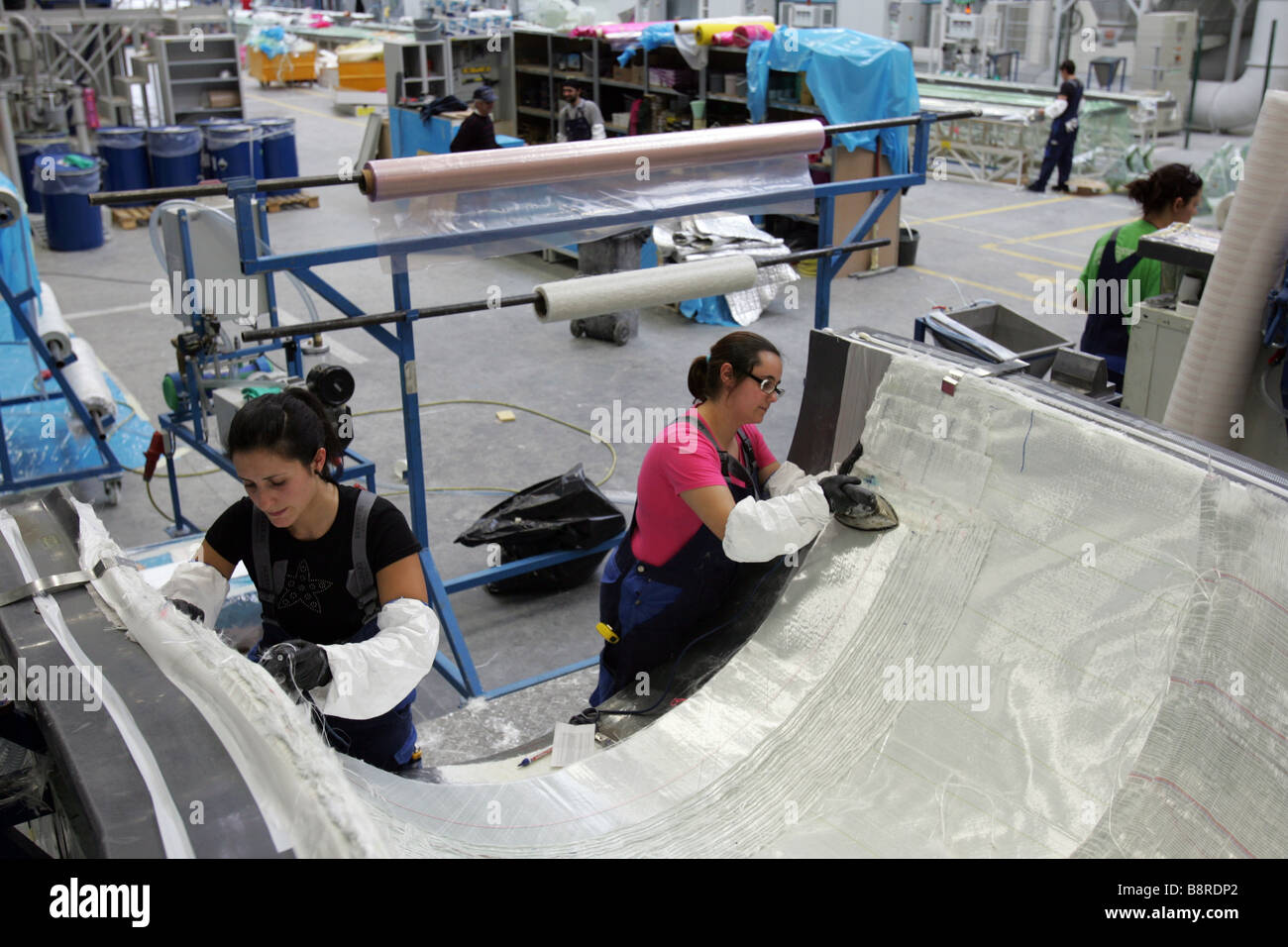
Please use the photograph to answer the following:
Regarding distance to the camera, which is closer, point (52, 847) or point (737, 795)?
point (52, 847)

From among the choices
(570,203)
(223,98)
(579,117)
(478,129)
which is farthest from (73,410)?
(223,98)

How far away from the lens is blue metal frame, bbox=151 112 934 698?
337 cm

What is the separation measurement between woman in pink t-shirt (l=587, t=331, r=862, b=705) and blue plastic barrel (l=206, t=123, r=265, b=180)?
10201mm

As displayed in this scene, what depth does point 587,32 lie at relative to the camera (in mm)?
11203

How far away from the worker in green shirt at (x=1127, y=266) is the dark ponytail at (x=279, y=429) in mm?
3629

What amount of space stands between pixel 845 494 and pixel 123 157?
11.2 metres

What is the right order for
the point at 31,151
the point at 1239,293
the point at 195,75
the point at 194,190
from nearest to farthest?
the point at 194,190
the point at 1239,293
the point at 31,151
the point at 195,75

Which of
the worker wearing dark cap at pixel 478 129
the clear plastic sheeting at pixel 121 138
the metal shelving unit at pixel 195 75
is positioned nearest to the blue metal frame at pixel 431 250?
the worker wearing dark cap at pixel 478 129

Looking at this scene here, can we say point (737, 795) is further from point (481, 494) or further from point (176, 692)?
point (481, 494)

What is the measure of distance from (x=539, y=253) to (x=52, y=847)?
9045 mm

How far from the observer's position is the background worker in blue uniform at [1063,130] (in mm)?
11648

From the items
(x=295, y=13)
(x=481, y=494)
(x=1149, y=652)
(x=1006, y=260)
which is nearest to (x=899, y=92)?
(x=1006, y=260)

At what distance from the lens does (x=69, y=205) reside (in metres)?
10.3

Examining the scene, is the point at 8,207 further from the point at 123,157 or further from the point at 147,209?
the point at 123,157
